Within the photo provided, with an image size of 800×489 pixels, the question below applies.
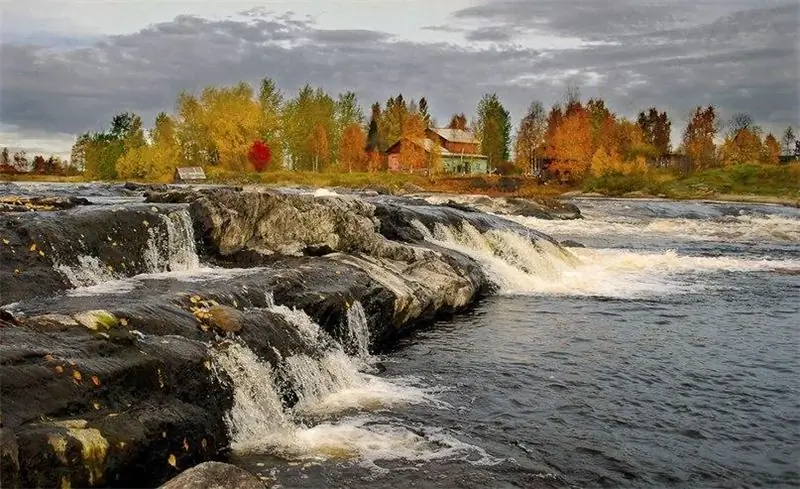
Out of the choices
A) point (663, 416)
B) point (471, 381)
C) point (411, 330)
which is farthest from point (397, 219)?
point (663, 416)

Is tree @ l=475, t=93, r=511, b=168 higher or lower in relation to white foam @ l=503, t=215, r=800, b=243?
higher

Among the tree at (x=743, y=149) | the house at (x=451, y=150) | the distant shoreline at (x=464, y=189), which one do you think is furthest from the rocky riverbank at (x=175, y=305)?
the tree at (x=743, y=149)

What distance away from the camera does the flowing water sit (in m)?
8.29

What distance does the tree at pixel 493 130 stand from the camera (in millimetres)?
109062

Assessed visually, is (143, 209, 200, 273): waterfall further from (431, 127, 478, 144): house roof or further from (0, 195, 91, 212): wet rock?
(431, 127, 478, 144): house roof

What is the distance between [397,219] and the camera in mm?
21672

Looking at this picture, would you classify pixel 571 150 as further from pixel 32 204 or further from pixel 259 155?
pixel 32 204

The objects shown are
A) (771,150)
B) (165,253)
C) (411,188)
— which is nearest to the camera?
(165,253)

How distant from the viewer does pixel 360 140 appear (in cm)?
10781

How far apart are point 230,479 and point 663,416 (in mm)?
6623

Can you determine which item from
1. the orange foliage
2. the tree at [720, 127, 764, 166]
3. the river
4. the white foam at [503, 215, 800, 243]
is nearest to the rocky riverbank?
the river

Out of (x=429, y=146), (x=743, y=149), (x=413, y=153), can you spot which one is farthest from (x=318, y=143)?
(x=743, y=149)

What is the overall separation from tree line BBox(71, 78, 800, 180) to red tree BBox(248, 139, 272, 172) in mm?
145

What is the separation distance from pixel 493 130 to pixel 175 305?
102133mm
